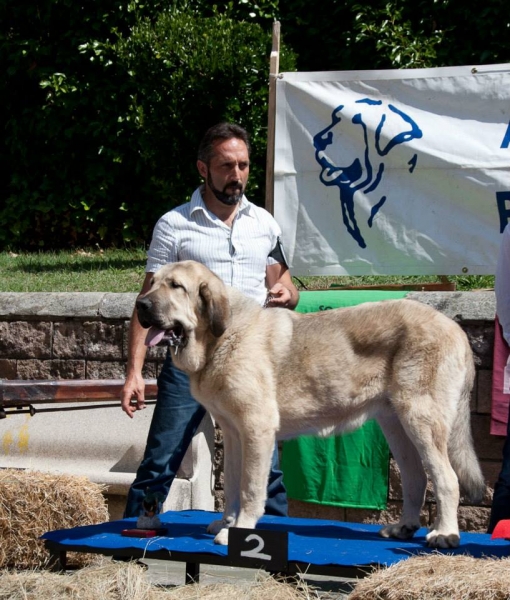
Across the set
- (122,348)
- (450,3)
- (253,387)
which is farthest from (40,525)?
(450,3)

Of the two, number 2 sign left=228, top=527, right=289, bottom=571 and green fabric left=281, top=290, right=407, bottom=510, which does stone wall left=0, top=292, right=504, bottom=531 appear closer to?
green fabric left=281, top=290, right=407, bottom=510

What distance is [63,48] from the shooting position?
1243cm

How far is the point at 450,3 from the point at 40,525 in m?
8.07

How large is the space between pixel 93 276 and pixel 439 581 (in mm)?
6568

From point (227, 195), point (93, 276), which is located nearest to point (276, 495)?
point (227, 195)

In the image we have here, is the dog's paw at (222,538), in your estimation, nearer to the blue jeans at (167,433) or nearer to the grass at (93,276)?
the blue jeans at (167,433)

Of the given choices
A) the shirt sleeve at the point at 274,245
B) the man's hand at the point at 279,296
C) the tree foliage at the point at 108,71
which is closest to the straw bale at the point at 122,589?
the man's hand at the point at 279,296

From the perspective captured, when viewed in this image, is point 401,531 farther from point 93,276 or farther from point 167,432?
point 93,276

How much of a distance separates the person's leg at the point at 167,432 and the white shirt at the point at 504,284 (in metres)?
1.76

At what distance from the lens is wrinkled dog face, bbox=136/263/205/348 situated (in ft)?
14.6

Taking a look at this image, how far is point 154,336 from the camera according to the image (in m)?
4.47

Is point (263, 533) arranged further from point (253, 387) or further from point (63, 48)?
point (63, 48)

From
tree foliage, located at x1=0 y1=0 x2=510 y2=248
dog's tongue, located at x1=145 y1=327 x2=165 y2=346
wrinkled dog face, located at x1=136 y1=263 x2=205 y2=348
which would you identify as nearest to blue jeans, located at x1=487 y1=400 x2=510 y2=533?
wrinkled dog face, located at x1=136 y1=263 x2=205 y2=348

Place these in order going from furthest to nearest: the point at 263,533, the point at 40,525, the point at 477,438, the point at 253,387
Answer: the point at 477,438 < the point at 40,525 < the point at 253,387 < the point at 263,533
